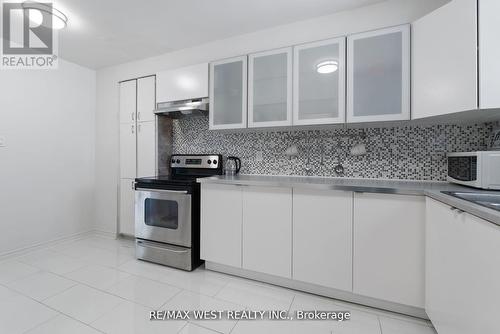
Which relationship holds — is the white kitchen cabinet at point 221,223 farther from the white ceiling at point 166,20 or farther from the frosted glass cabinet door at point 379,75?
the white ceiling at point 166,20

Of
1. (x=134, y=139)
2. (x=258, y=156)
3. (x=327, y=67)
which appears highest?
(x=327, y=67)

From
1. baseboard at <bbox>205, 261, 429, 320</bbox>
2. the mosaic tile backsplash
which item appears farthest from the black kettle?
baseboard at <bbox>205, 261, 429, 320</bbox>

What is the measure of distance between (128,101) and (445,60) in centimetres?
319

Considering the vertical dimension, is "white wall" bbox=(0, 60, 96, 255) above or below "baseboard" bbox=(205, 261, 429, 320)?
above

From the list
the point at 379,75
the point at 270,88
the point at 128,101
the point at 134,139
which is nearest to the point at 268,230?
the point at 270,88

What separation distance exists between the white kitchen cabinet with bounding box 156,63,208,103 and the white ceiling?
333 mm

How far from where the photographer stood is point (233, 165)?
2.50m

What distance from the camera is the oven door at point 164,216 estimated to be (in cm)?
210

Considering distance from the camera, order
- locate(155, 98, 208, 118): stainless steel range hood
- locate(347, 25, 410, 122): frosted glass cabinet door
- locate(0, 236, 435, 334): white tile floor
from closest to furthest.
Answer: locate(0, 236, 435, 334): white tile floor → locate(347, 25, 410, 122): frosted glass cabinet door → locate(155, 98, 208, 118): stainless steel range hood

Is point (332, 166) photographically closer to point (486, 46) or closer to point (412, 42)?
point (412, 42)

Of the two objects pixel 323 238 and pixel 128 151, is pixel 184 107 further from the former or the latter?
pixel 323 238

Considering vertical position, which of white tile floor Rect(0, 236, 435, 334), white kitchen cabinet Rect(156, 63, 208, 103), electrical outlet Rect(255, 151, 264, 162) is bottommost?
white tile floor Rect(0, 236, 435, 334)

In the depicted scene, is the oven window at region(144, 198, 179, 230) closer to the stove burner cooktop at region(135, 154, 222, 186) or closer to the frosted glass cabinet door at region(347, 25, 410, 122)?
the stove burner cooktop at region(135, 154, 222, 186)

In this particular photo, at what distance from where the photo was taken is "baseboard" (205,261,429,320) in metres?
1.50
